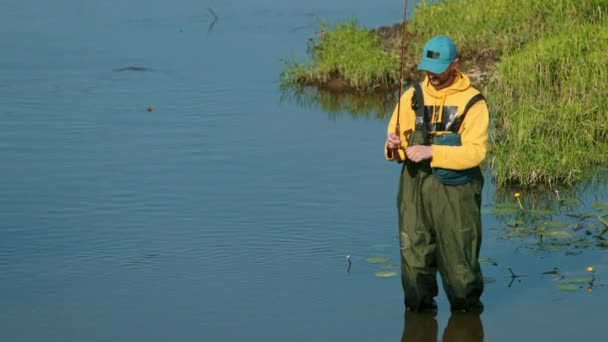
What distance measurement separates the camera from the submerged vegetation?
987 centimetres

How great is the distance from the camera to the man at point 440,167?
248 inches

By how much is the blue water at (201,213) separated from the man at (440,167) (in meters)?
0.47

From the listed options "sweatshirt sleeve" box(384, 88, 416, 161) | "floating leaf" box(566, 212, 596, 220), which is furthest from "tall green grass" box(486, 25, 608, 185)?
"sweatshirt sleeve" box(384, 88, 416, 161)

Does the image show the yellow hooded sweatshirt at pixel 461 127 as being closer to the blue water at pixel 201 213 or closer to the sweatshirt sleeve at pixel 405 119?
the sweatshirt sleeve at pixel 405 119

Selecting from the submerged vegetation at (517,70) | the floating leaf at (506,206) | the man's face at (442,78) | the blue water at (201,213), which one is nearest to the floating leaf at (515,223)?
the blue water at (201,213)

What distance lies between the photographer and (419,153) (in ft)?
20.6

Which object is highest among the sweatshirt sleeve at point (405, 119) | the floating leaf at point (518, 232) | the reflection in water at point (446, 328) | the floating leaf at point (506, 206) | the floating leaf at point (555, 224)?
the sweatshirt sleeve at point (405, 119)

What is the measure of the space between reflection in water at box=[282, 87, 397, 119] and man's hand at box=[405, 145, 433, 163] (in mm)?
5857

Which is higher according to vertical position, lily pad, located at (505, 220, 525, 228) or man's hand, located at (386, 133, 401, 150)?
man's hand, located at (386, 133, 401, 150)

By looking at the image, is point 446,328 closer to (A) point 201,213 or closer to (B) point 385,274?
(B) point 385,274

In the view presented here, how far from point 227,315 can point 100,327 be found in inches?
25.4

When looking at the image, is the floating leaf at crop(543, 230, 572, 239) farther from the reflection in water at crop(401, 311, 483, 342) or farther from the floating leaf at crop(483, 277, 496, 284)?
the reflection in water at crop(401, 311, 483, 342)

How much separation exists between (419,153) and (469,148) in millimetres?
230

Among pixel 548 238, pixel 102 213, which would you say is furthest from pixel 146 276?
pixel 548 238
